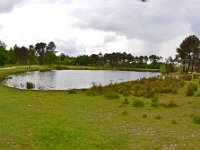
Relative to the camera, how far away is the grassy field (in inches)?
475

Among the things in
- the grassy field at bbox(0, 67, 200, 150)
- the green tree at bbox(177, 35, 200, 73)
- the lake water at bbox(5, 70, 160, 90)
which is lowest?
the lake water at bbox(5, 70, 160, 90)

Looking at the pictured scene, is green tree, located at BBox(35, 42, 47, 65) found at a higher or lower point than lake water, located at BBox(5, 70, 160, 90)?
higher

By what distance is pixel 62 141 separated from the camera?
39.6ft

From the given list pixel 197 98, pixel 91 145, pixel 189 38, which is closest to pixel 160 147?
pixel 91 145

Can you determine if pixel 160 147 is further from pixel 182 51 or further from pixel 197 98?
pixel 182 51

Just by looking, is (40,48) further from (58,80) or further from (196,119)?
(196,119)

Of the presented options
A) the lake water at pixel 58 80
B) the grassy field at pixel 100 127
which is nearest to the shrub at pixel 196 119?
the grassy field at pixel 100 127

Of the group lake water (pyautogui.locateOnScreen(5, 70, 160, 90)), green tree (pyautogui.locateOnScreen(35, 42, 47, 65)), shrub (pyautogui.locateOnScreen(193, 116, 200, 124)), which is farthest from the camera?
green tree (pyautogui.locateOnScreen(35, 42, 47, 65))

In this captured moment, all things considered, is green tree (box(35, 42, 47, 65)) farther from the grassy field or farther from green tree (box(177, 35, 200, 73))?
the grassy field

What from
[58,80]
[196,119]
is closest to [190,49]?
[58,80]

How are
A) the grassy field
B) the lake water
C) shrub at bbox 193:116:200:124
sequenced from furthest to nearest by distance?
1. the lake water
2. shrub at bbox 193:116:200:124
3. the grassy field

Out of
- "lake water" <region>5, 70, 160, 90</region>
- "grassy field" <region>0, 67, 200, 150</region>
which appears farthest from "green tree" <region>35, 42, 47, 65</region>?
"grassy field" <region>0, 67, 200, 150</region>

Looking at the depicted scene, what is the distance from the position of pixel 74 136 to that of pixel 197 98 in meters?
14.3

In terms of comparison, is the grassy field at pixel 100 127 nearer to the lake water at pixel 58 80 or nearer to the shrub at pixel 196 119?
the shrub at pixel 196 119
